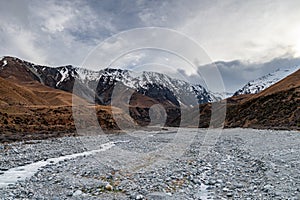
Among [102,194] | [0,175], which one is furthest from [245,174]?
[0,175]

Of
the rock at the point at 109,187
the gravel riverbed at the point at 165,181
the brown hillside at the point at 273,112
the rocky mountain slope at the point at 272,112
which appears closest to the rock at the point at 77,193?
the gravel riverbed at the point at 165,181

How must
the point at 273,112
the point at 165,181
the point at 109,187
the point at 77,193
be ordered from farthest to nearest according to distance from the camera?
the point at 273,112 < the point at 165,181 < the point at 109,187 < the point at 77,193

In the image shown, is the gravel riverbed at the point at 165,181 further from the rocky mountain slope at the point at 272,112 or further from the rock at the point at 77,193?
the rocky mountain slope at the point at 272,112

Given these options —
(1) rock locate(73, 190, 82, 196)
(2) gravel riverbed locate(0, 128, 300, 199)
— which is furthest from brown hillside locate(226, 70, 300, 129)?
(1) rock locate(73, 190, 82, 196)

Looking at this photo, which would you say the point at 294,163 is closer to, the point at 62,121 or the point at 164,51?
the point at 164,51

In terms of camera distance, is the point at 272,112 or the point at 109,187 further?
the point at 272,112

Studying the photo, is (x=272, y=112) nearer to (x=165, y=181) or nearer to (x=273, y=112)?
(x=273, y=112)

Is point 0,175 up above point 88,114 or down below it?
below

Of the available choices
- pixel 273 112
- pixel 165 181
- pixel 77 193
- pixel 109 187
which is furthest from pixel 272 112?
pixel 77 193

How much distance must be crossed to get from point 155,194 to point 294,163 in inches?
359

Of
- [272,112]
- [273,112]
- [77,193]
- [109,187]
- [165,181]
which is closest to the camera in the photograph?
[77,193]

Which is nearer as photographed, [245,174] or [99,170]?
[245,174]

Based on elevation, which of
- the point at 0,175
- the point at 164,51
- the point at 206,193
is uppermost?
the point at 164,51

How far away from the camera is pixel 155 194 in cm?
1090
